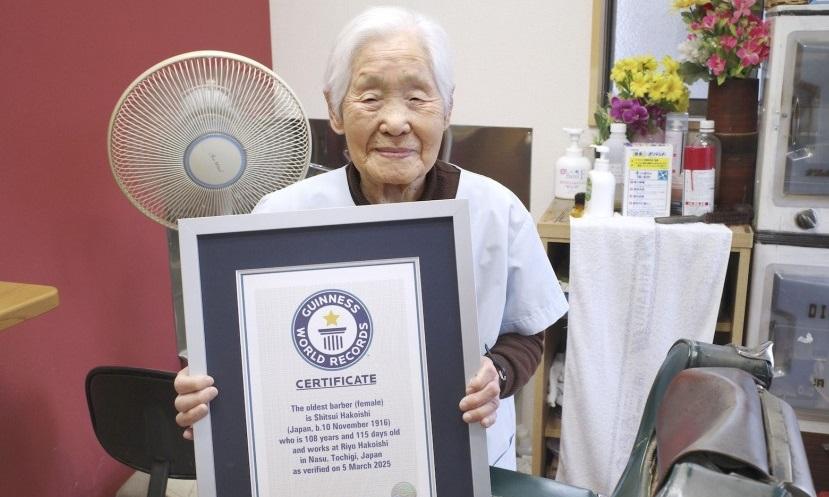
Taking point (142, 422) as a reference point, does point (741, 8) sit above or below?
above

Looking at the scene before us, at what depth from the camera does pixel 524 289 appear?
1.28 m

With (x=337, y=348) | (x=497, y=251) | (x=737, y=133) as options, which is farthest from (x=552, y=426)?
(x=337, y=348)

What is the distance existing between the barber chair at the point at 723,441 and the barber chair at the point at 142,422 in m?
1.02

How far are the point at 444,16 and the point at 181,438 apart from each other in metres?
1.75

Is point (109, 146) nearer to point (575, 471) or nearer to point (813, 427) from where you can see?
point (575, 471)

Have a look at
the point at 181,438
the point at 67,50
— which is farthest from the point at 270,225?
the point at 67,50

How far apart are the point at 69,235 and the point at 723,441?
5.48 ft

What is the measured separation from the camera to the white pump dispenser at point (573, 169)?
7.84 feet

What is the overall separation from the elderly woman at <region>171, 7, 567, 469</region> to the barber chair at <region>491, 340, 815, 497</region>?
272 mm

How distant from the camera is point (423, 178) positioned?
1.22 metres

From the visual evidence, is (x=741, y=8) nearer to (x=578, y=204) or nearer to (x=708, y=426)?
(x=578, y=204)

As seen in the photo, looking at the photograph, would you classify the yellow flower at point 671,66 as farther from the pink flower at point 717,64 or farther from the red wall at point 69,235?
the red wall at point 69,235

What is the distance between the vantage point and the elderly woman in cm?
110

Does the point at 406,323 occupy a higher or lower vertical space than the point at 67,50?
lower
